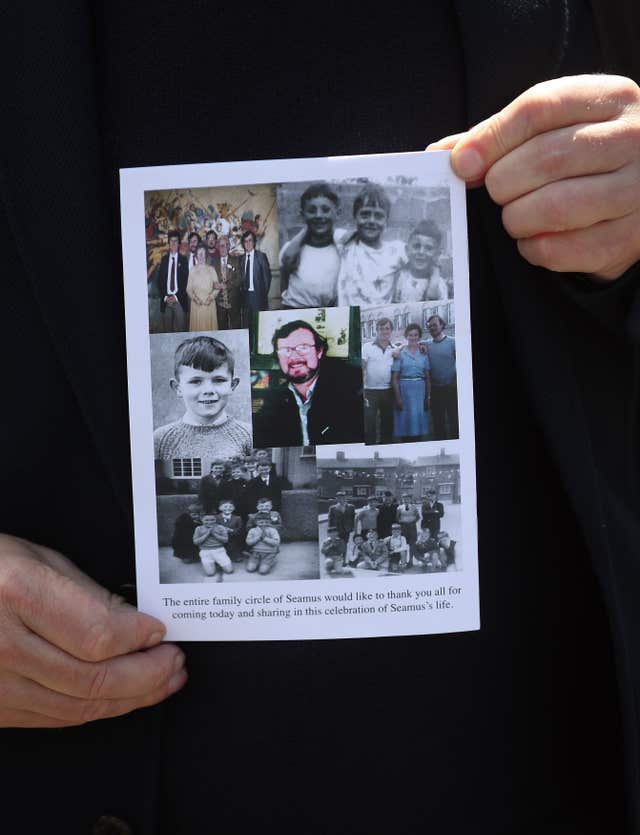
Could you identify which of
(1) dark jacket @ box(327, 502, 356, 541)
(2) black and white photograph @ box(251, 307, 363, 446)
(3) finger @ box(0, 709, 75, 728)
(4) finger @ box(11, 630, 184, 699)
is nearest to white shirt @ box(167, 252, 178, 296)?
(2) black and white photograph @ box(251, 307, 363, 446)

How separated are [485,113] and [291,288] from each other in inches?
12.9

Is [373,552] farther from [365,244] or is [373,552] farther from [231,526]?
[365,244]

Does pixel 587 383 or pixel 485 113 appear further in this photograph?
pixel 587 383

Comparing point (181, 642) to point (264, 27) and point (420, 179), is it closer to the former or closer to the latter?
point (420, 179)

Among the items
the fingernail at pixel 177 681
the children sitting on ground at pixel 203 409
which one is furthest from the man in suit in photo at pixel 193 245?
the fingernail at pixel 177 681

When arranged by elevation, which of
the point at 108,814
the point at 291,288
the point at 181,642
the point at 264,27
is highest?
the point at 264,27

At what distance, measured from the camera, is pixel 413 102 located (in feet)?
3.36

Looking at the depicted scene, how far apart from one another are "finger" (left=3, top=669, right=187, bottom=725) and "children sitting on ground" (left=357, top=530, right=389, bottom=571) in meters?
0.30

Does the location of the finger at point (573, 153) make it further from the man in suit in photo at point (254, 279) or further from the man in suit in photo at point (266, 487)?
the man in suit in photo at point (266, 487)

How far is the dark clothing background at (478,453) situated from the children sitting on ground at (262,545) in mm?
123

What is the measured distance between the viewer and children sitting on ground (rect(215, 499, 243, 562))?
1.03 meters

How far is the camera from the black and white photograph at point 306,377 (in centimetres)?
101

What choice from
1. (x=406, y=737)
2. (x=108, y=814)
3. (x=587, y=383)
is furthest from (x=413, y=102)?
(x=108, y=814)

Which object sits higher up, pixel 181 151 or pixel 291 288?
pixel 181 151
